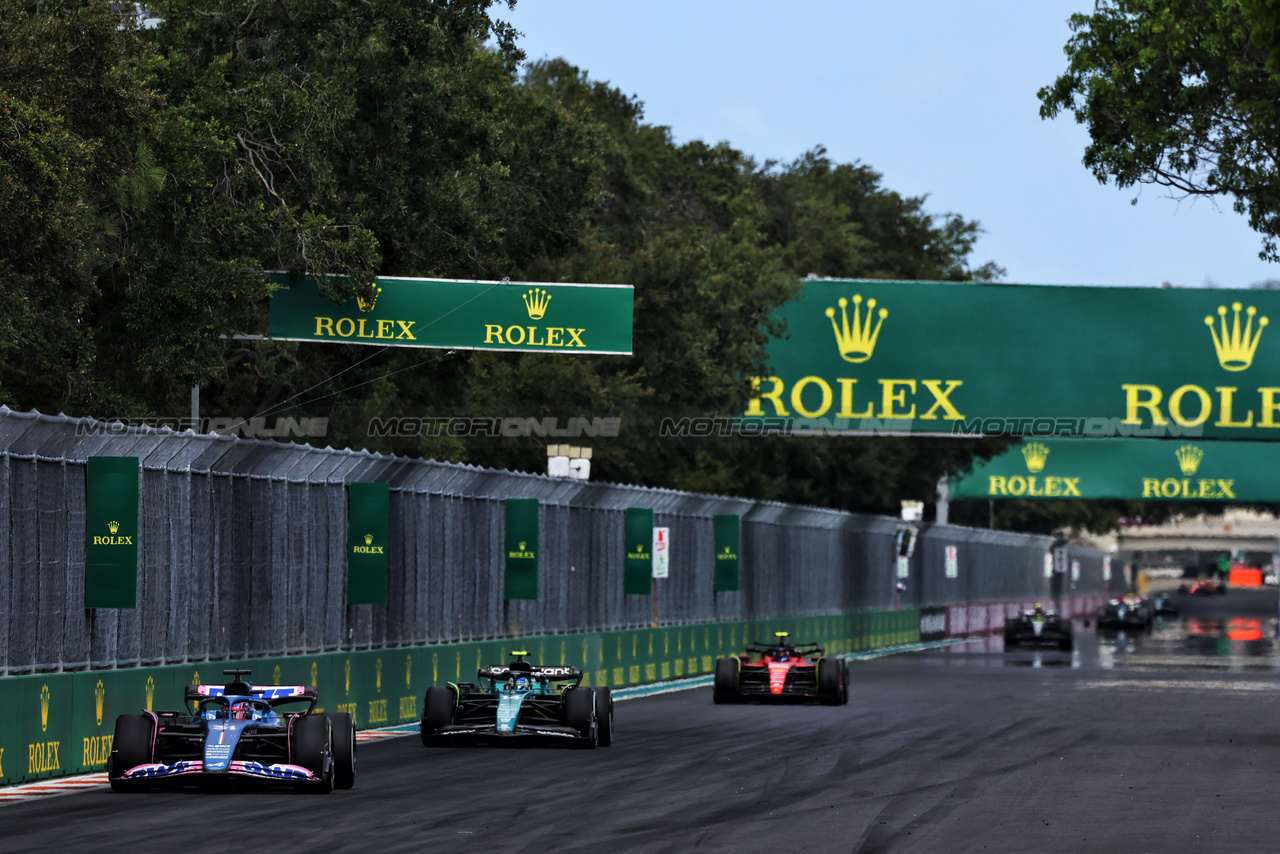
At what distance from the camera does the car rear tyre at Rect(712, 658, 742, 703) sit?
1115 inches

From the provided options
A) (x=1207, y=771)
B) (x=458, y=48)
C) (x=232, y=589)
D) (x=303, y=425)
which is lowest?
(x=1207, y=771)

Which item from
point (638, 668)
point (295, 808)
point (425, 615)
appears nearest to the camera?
point (295, 808)

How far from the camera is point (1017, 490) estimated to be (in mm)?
69875

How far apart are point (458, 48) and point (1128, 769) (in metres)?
15.9

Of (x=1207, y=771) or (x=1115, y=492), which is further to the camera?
(x=1115, y=492)

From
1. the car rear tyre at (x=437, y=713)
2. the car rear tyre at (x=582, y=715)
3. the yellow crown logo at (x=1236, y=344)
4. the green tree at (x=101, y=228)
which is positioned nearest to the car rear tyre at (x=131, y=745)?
the car rear tyre at (x=437, y=713)

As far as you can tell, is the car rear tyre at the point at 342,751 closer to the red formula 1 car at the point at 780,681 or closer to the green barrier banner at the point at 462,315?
the green barrier banner at the point at 462,315

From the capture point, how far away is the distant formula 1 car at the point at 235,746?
48.0 feet

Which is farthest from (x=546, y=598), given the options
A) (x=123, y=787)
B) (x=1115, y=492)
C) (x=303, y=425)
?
(x=1115, y=492)

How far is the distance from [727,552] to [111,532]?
23745 mm

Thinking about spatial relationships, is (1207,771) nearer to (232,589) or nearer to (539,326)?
(232,589)

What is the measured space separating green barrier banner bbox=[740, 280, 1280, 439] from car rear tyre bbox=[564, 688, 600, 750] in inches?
Answer: 921

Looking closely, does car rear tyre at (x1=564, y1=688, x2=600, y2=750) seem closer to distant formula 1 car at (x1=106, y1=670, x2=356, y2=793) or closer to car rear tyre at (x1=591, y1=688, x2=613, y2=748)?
car rear tyre at (x1=591, y1=688, x2=613, y2=748)

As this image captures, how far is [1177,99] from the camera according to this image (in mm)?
26938
